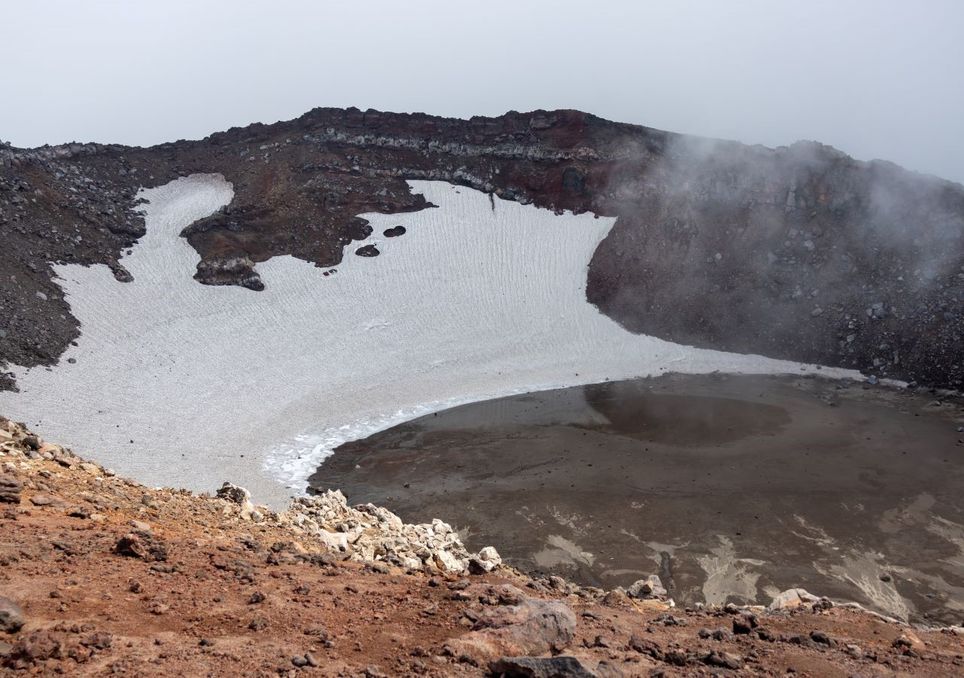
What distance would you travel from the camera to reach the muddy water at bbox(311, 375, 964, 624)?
56.3 feet

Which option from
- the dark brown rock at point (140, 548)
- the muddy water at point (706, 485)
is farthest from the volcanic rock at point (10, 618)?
the muddy water at point (706, 485)

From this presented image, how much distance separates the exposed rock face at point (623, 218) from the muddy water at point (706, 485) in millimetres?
5444

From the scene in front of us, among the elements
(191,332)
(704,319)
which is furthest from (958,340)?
(191,332)

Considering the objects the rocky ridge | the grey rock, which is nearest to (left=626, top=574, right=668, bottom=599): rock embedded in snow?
the rocky ridge

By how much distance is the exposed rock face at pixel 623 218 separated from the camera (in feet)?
110

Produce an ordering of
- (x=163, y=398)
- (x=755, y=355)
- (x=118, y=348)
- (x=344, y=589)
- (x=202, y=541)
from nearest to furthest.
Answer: (x=344, y=589), (x=202, y=541), (x=163, y=398), (x=118, y=348), (x=755, y=355)

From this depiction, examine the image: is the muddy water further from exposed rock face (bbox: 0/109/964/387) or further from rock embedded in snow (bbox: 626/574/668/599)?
exposed rock face (bbox: 0/109/964/387)

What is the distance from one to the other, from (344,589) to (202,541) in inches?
103

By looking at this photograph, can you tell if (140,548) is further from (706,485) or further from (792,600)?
(706,485)

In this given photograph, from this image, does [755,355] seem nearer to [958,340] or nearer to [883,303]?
[883,303]

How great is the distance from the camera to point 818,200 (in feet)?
130

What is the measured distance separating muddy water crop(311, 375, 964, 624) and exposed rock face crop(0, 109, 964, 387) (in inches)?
214

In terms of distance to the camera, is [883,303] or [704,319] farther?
[704,319]

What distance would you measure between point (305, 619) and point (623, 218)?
131 feet
